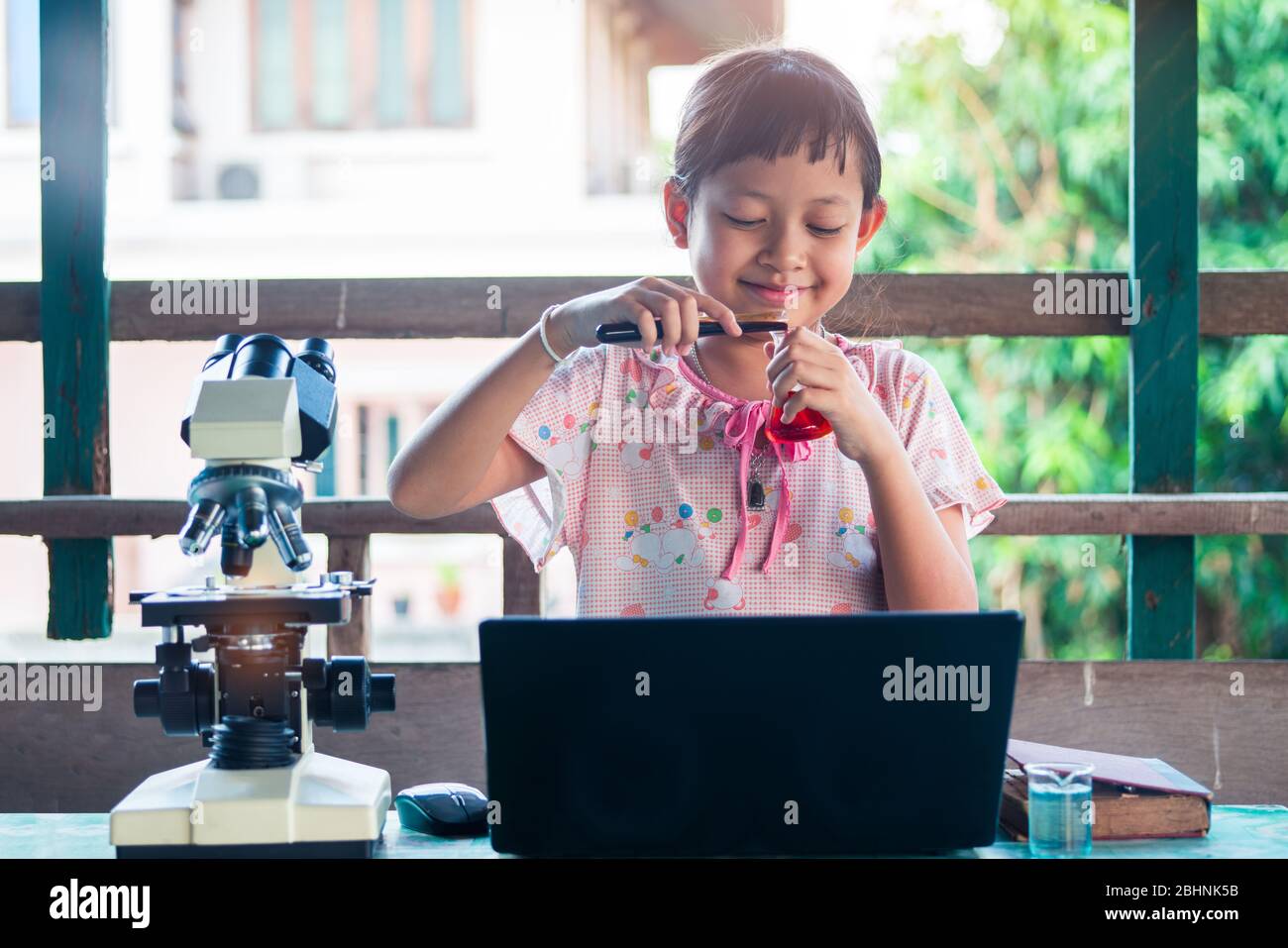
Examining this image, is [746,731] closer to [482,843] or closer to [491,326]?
[482,843]

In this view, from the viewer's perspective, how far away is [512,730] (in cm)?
102

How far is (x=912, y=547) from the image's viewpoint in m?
1.47

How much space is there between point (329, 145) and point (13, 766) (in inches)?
241

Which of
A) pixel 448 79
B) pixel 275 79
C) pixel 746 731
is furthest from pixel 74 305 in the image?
pixel 275 79

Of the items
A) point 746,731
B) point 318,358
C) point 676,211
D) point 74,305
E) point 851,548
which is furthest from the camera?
point 74,305

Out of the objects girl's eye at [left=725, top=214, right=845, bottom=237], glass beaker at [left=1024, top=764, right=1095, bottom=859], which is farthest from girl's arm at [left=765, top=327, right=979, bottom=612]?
glass beaker at [left=1024, top=764, right=1095, bottom=859]

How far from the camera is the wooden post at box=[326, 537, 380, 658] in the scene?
2197 millimetres

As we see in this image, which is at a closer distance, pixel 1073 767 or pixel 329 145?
pixel 1073 767

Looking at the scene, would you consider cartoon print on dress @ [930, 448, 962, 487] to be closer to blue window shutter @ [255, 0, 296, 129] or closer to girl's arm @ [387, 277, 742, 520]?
girl's arm @ [387, 277, 742, 520]

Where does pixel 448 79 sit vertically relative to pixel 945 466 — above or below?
above

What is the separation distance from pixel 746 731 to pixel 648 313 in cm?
47
